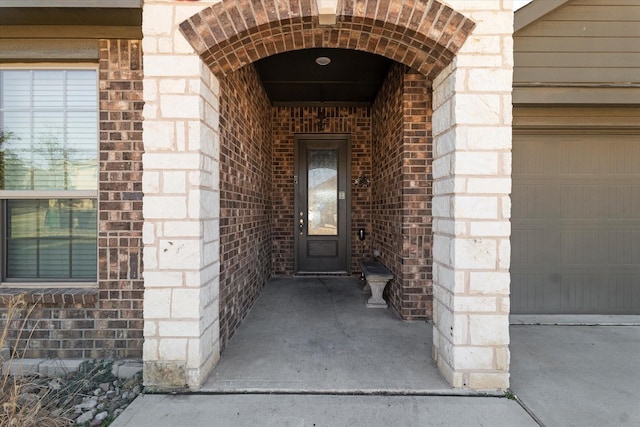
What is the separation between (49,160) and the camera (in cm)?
278

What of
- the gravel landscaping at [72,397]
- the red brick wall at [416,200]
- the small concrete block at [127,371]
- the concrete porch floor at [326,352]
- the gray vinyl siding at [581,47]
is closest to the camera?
the gravel landscaping at [72,397]

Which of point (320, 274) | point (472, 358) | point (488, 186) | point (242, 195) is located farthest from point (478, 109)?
point (320, 274)

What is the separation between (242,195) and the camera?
3.62 meters

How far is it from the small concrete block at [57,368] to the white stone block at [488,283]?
326 cm

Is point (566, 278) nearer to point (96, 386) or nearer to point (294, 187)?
point (294, 187)

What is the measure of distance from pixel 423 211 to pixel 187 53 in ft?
9.32

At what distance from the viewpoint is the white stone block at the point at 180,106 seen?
2236 mm

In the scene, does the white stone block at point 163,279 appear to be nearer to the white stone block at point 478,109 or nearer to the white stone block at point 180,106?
the white stone block at point 180,106

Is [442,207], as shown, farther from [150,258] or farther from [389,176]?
[150,258]

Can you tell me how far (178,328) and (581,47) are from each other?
16.1ft

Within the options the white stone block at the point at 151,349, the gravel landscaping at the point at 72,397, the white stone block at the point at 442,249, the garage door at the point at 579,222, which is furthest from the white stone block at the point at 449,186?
the gravel landscaping at the point at 72,397

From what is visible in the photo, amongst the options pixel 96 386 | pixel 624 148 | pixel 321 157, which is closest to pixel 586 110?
pixel 624 148

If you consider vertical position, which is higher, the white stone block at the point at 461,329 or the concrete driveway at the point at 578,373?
the white stone block at the point at 461,329

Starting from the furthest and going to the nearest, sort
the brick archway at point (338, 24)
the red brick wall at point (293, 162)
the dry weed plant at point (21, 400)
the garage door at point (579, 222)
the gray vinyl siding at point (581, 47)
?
1. the red brick wall at point (293, 162)
2. the garage door at point (579, 222)
3. the gray vinyl siding at point (581, 47)
4. the brick archway at point (338, 24)
5. the dry weed plant at point (21, 400)
